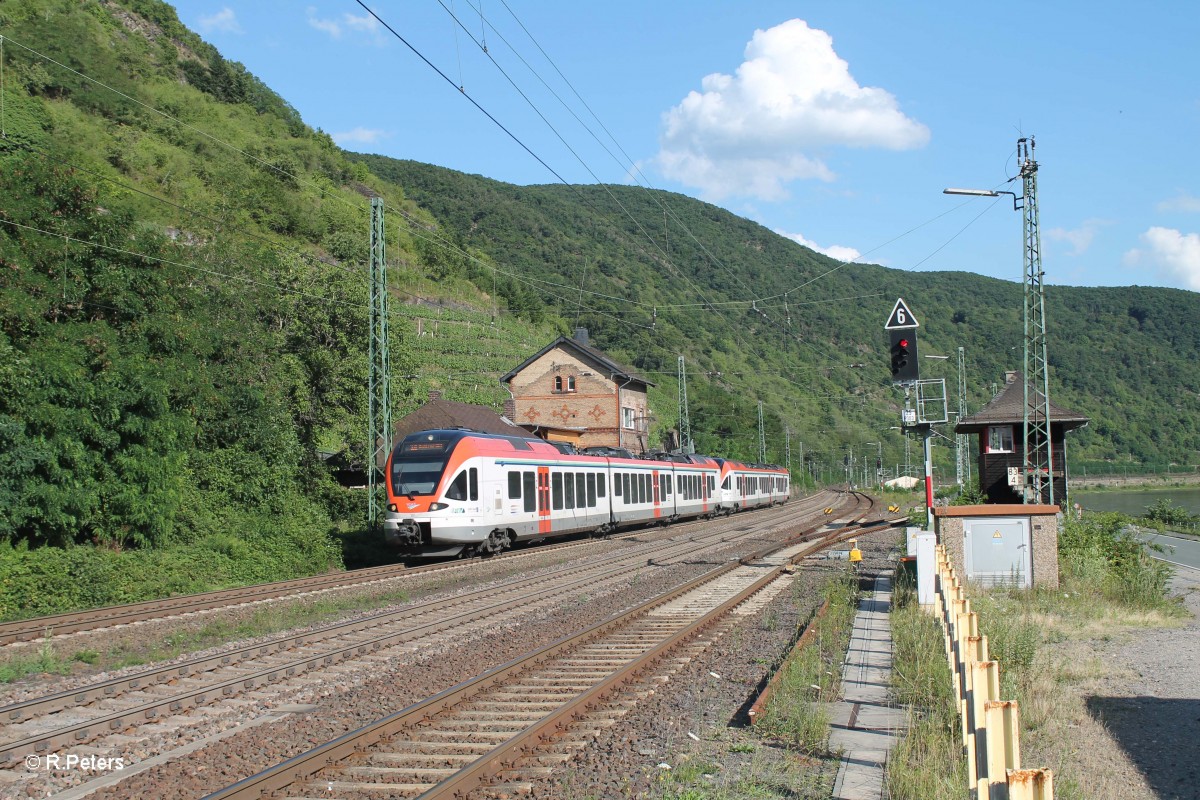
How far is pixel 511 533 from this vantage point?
78.0 ft

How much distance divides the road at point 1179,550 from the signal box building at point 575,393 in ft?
105

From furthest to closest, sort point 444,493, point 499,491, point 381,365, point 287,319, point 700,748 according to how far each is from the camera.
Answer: point 287,319
point 381,365
point 499,491
point 444,493
point 700,748

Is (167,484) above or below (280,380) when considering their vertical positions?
below

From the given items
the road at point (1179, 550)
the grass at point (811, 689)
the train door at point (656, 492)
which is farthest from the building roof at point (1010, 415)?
the grass at point (811, 689)

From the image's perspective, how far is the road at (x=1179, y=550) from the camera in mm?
26430

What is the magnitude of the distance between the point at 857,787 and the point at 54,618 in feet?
40.4

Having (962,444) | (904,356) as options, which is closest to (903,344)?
(904,356)

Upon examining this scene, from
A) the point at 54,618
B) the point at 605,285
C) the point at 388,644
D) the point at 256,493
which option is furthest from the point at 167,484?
the point at 605,285

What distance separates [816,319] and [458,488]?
90.4 meters

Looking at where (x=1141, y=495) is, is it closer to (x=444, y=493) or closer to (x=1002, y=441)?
(x=1002, y=441)

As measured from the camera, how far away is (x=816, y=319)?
349ft

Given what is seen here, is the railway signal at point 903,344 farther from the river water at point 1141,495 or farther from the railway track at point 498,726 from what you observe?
the river water at point 1141,495

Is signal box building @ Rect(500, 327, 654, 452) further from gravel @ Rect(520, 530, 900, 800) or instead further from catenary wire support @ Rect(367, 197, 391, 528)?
gravel @ Rect(520, 530, 900, 800)

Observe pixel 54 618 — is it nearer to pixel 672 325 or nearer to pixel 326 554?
pixel 326 554
